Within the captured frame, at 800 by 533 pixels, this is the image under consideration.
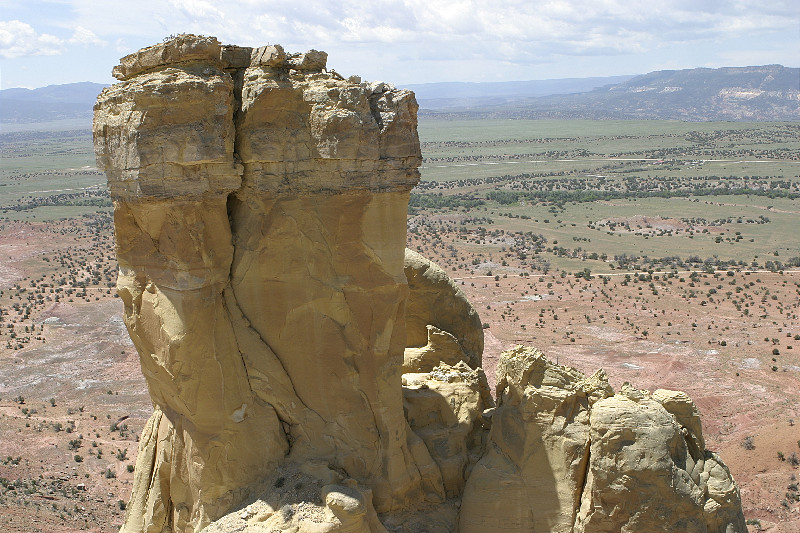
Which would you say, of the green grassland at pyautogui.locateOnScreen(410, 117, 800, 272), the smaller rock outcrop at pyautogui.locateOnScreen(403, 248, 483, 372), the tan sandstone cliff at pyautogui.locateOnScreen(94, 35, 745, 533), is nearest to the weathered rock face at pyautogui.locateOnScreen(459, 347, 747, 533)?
the tan sandstone cliff at pyautogui.locateOnScreen(94, 35, 745, 533)

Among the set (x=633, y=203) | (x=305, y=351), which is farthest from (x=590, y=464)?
(x=633, y=203)

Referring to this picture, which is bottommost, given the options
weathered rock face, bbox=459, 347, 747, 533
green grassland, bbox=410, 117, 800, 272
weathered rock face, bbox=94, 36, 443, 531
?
green grassland, bbox=410, 117, 800, 272

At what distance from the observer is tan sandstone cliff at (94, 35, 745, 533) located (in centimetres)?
1118

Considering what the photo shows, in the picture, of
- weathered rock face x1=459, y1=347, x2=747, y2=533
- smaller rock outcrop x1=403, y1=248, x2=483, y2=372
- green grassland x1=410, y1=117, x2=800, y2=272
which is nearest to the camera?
weathered rock face x1=459, y1=347, x2=747, y2=533

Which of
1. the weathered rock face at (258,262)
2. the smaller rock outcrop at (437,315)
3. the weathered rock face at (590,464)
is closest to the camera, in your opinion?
the weathered rock face at (258,262)

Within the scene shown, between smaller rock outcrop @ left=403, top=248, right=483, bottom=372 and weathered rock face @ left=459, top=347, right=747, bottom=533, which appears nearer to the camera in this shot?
weathered rock face @ left=459, top=347, right=747, bottom=533

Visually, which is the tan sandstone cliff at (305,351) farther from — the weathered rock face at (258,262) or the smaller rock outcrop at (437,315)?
the smaller rock outcrop at (437,315)

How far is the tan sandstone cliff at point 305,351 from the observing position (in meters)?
11.2

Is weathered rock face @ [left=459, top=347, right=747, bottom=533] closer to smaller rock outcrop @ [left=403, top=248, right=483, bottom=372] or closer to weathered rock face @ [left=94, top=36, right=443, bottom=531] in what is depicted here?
weathered rock face @ [left=94, top=36, right=443, bottom=531]

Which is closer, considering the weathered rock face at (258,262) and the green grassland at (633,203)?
the weathered rock face at (258,262)

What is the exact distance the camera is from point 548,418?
12211mm

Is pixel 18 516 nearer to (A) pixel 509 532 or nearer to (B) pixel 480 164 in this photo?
(A) pixel 509 532

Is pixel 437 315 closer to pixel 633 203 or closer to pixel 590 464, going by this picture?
pixel 590 464

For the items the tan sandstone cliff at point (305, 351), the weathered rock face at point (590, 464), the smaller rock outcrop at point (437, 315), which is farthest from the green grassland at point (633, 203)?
the tan sandstone cliff at point (305, 351)
